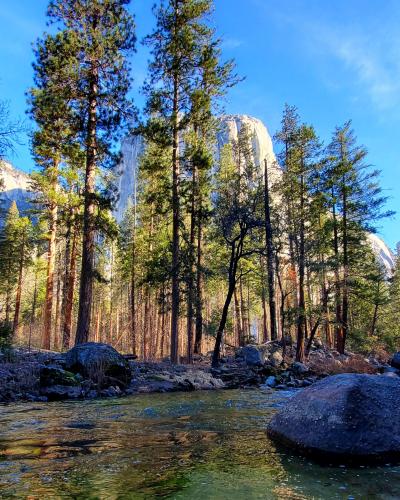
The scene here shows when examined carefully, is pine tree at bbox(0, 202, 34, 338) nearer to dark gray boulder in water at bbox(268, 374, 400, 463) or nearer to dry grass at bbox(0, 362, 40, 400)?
dry grass at bbox(0, 362, 40, 400)

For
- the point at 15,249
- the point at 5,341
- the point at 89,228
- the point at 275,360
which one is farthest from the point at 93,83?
the point at 15,249

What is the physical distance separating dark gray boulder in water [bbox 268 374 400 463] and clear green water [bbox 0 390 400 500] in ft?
0.71

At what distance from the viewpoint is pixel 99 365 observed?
1088cm

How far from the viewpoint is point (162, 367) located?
50.3 feet

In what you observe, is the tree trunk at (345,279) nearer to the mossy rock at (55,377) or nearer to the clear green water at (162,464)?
the mossy rock at (55,377)

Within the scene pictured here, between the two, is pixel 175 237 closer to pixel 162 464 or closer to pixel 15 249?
pixel 162 464

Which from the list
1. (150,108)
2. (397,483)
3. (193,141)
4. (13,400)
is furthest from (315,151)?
(397,483)

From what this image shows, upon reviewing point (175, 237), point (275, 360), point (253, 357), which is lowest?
point (275, 360)

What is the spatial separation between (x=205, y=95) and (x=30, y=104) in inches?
311

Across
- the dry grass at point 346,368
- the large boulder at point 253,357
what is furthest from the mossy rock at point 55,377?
the dry grass at point 346,368

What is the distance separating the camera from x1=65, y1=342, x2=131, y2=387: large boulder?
10.7m

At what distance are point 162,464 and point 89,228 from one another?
1239 cm

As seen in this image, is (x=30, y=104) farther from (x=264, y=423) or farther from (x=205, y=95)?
(x=264, y=423)

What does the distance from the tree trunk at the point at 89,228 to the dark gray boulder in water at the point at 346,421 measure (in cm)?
1089
